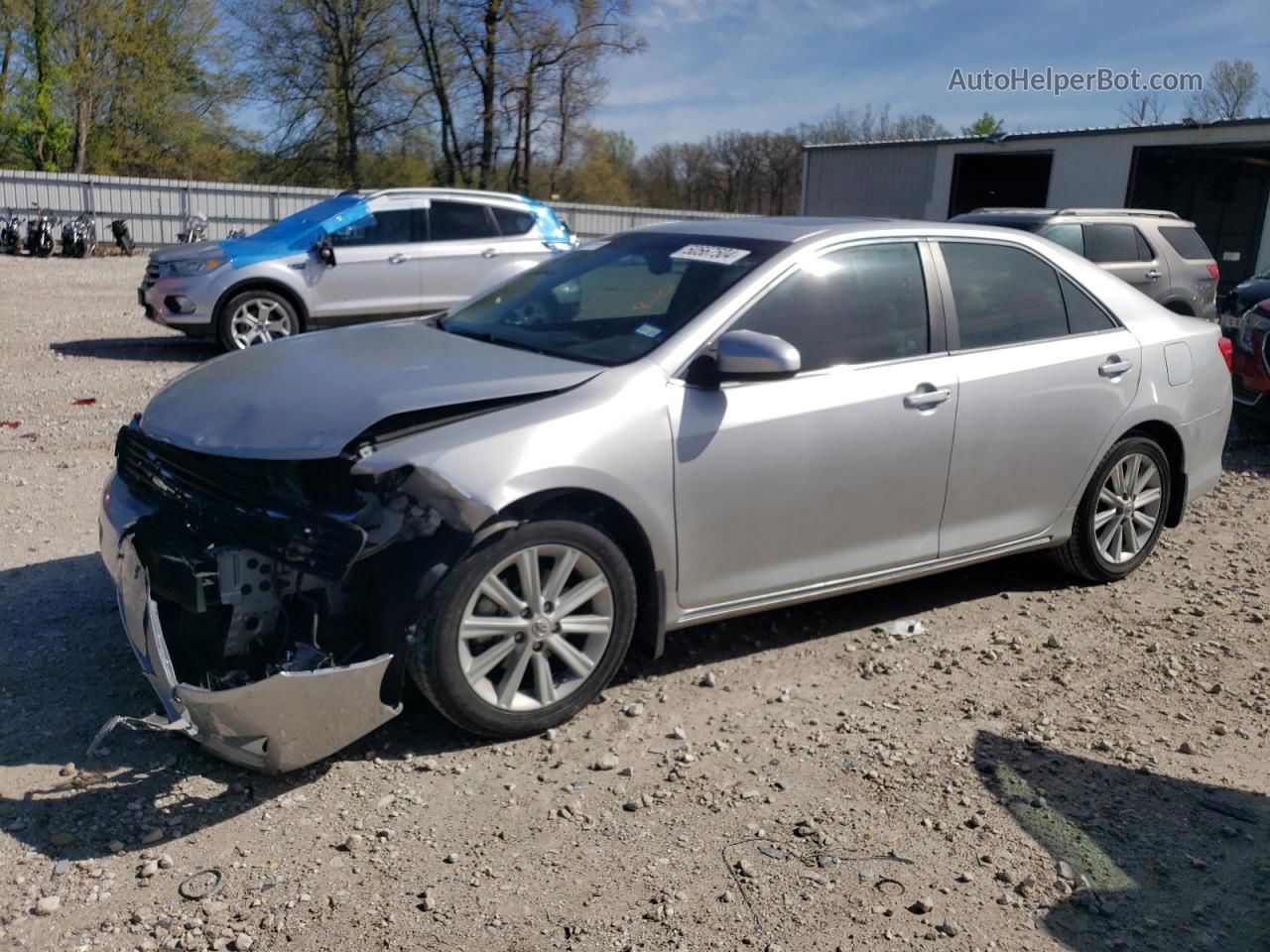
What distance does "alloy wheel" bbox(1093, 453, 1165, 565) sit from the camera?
545 centimetres

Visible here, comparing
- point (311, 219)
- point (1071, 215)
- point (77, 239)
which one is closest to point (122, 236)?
point (77, 239)

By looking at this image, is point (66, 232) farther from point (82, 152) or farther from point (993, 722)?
point (993, 722)

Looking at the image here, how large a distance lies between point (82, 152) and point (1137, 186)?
3597 centimetres

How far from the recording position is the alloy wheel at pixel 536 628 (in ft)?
11.8

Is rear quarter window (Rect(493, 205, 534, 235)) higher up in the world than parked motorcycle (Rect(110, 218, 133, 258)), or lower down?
higher up

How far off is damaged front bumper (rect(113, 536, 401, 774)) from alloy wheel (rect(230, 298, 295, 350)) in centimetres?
837

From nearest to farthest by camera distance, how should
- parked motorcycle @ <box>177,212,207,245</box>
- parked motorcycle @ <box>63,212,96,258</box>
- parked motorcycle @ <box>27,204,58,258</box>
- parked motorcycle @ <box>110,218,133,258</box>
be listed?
parked motorcycle @ <box>177,212,207,245</box>, parked motorcycle @ <box>27,204,58,258</box>, parked motorcycle @ <box>63,212,96,258</box>, parked motorcycle @ <box>110,218,133,258</box>

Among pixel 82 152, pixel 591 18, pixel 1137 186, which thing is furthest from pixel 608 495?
pixel 82 152

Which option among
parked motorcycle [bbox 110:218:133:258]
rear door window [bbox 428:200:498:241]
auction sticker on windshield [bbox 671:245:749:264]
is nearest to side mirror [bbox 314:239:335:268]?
rear door window [bbox 428:200:498:241]

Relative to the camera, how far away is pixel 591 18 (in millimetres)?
35188

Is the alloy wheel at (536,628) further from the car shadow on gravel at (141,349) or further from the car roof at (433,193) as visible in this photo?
the car roof at (433,193)

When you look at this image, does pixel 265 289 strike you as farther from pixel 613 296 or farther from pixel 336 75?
pixel 336 75

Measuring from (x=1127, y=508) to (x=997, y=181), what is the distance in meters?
31.9

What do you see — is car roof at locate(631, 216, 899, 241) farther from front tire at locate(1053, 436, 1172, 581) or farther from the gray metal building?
the gray metal building
